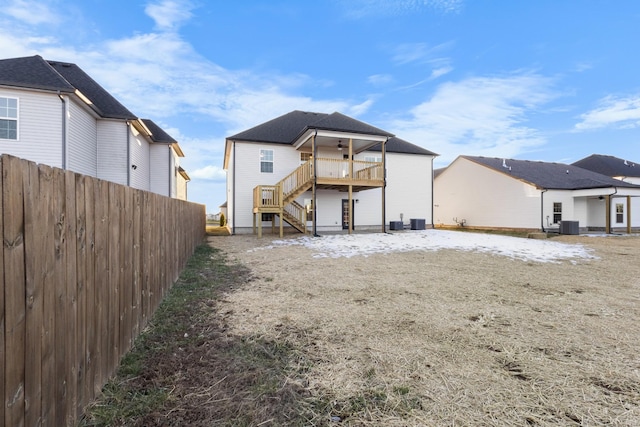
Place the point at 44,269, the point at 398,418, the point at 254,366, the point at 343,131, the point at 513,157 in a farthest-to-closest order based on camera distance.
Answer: the point at 513,157 → the point at 343,131 → the point at 254,366 → the point at 398,418 → the point at 44,269

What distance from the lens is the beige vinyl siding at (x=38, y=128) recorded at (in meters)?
10.0

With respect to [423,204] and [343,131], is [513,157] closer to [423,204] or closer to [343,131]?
[423,204]

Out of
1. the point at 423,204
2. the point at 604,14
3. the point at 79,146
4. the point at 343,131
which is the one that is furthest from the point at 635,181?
the point at 79,146

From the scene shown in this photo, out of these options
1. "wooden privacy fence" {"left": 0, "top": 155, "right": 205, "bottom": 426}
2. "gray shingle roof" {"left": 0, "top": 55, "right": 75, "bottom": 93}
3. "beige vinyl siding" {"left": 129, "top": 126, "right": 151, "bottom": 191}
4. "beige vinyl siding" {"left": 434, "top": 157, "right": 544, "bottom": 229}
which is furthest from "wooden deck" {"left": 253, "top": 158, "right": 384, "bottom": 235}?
"beige vinyl siding" {"left": 434, "top": 157, "right": 544, "bottom": 229}

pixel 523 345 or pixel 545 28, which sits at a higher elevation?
pixel 545 28

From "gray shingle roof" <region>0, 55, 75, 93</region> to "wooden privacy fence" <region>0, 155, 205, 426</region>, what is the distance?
1079 centimetres

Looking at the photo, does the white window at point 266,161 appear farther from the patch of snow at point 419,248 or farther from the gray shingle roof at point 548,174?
the gray shingle roof at point 548,174

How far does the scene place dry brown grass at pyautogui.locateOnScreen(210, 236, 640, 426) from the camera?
2.28 meters

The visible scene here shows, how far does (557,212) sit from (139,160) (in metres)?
25.9

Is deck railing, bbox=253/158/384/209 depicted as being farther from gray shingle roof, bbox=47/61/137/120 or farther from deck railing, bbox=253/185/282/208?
gray shingle roof, bbox=47/61/137/120

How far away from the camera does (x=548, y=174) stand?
22.8 metres

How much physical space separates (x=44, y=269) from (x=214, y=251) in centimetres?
910

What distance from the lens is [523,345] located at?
3.34 m

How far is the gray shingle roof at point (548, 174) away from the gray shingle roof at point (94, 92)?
23585mm
